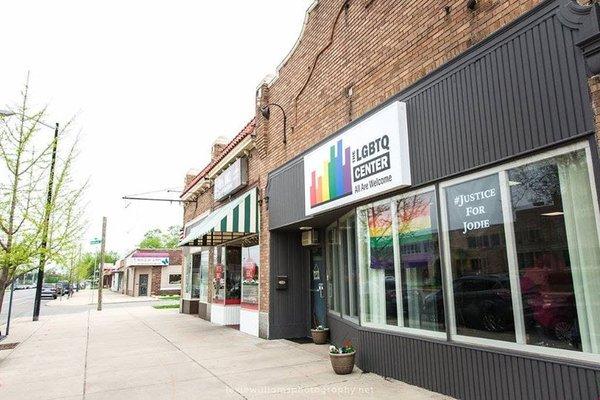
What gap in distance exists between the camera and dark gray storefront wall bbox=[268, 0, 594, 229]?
13.7ft

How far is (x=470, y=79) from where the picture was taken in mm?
5355

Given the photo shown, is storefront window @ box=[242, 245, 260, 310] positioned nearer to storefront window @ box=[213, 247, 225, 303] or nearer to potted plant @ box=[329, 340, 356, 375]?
storefront window @ box=[213, 247, 225, 303]

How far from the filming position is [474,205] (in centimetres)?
529

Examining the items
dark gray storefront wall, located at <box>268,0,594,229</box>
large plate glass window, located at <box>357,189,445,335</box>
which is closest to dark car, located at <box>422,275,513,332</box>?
large plate glass window, located at <box>357,189,445,335</box>

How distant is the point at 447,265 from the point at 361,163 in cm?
236

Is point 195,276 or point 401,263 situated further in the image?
point 195,276

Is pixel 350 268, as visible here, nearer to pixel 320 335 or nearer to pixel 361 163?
pixel 320 335

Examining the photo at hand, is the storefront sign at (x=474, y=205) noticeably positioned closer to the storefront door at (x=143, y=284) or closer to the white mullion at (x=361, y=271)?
the white mullion at (x=361, y=271)

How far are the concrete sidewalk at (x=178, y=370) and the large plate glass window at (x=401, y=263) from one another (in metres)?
1.01

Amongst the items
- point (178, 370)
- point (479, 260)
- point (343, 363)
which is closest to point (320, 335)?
point (343, 363)

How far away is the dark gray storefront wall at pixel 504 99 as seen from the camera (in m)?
4.19

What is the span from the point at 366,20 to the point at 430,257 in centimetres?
453

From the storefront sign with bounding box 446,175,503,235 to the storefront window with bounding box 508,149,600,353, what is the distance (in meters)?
0.25

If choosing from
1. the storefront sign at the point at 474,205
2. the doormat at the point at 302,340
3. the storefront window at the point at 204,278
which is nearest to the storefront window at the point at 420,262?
the storefront sign at the point at 474,205
